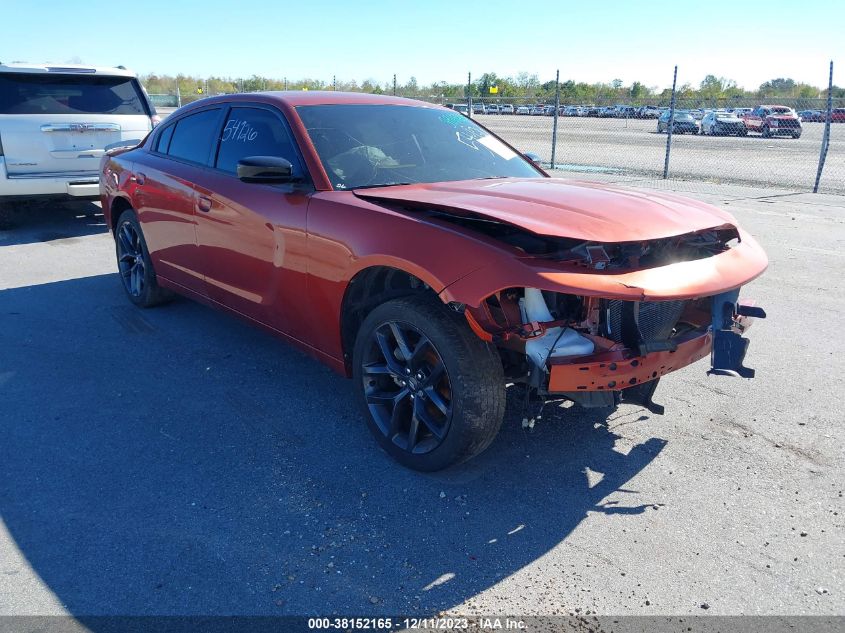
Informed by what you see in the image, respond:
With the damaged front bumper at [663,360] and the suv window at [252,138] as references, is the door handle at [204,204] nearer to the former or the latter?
the suv window at [252,138]

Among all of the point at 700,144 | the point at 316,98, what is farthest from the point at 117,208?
the point at 700,144

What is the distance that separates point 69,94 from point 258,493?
781 cm

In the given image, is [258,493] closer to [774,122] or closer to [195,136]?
[195,136]

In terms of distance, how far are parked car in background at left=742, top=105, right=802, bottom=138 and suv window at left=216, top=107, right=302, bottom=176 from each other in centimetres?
3253

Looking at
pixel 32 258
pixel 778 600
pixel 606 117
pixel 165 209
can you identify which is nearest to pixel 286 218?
pixel 165 209

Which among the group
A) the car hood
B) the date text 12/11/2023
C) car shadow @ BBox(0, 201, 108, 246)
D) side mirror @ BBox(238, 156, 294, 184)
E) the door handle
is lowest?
the date text 12/11/2023

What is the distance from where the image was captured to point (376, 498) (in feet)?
10.2

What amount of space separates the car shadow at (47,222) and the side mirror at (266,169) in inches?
248

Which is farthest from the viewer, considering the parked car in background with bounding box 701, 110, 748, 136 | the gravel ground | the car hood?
the parked car in background with bounding box 701, 110, 748, 136

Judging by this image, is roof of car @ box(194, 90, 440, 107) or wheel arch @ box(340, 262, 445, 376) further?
roof of car @ box(194, 90, 440, 107)

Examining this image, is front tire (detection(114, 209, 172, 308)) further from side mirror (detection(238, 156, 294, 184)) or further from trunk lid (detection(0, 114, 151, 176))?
trunk lid (detection(0, 114, 151, 176))

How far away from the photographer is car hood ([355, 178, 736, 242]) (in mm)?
2916

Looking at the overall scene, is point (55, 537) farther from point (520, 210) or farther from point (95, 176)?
point (95, 176)

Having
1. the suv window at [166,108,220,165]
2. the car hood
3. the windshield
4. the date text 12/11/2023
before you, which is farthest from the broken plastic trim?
the suv window at [166,108,220,165]
